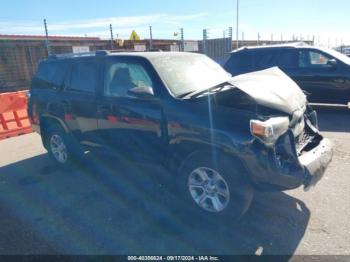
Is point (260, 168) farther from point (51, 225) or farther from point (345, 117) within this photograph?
point (345, 117)

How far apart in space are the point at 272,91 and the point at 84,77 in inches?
106

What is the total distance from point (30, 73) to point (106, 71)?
13251 mm

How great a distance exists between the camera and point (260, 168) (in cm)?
280

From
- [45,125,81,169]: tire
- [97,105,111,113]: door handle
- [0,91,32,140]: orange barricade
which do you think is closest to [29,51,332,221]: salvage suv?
[97,105,111,113]: door handle

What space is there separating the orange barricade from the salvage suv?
13.1ft

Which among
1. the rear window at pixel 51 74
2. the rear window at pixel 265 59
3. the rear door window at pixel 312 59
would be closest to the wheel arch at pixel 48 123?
the rear window at pixel 51 74

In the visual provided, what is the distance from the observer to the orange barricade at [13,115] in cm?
768

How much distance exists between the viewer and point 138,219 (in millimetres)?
3432

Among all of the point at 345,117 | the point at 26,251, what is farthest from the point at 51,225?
the point at 345,117

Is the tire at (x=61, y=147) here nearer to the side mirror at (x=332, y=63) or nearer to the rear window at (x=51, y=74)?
the rear window at (x=51, y=74)

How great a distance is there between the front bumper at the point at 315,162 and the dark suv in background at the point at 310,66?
4538 millimetres

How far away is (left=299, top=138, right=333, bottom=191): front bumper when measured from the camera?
2.94 meters

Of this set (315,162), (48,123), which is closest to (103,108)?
(48,123)

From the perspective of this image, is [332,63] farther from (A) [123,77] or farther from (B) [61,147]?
(B) [61,147]
